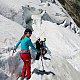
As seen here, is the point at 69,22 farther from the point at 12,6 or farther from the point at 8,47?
the point at 8,47

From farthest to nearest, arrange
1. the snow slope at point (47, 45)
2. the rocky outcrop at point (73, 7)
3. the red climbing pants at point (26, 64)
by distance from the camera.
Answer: the rocky outcrop at point (73, 7) → the snow slope at point (47, 45) → the red climbing pants at point (26, 64)

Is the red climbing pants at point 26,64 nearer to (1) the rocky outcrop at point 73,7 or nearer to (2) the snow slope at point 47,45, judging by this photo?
(2) the snow slope at point 47,45

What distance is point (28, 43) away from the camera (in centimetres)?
1060

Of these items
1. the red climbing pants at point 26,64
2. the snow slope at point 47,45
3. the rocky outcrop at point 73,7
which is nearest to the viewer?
the red climbing pants at point 26,64

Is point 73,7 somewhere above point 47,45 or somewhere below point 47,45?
above

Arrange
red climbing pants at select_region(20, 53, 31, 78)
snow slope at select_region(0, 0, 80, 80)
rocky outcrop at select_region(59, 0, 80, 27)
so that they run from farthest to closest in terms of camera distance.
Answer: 1. rocky outcrop at select_region(59, 0, 80, 27)
2. snow slope at select_region(0, 0, 80, 80)
3. red climbing pants at select_region(20, 53, 31, 78)

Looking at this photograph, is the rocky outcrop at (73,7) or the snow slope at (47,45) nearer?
the snow slope at (47,45)

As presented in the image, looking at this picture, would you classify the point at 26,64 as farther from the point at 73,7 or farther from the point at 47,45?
the point at 73,7

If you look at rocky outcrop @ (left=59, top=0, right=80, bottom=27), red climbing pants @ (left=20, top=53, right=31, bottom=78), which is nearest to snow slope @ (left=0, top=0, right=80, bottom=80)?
red climbing pants @ (left=20, top=53, right=31, bottom=78)

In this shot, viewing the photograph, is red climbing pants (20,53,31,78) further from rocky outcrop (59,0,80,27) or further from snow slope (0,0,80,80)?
rocky outcrop (59,0,80,27)

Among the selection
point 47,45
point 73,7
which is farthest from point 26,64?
point 73,7

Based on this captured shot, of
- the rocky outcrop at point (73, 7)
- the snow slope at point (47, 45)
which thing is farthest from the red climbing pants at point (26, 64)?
the rocky outcrop at point (73, 7)

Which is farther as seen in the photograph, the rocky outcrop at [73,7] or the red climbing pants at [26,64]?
the rocky outcrop at [73,7]

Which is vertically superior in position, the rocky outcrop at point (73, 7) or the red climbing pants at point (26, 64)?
the rocky outcrop at point (73, 7)
